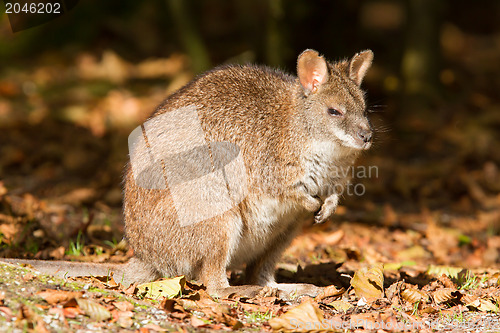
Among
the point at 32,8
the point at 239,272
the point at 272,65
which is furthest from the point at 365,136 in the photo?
the point at 32,8

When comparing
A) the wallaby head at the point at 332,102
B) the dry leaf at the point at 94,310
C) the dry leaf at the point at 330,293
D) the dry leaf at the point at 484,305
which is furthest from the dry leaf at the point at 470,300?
the dry leaf at the point at 94,310

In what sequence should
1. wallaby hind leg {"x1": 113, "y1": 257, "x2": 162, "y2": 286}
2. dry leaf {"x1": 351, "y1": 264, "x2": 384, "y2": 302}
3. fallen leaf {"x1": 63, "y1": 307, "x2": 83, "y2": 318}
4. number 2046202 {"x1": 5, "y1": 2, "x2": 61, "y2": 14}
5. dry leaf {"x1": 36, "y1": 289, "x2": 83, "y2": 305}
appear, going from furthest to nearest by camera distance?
1. number 2046202 {"x1": 5, "y1": 2, "x2": 61, "y2": 14}
2. wallaby hind leg {"x1": 113, "y1": 257, "x2": 162, "y2": 286}
3. dry leaf {"x1": 351, "y1": 264, "x2": 384, "y2": 302}
4. dry leaf {"x1": 36, "y1": 289, "x2": 83, "y2": 305}
5. fallen leaf {"x1": 63, "y1": 307, "x2": 83, "y2": 318}

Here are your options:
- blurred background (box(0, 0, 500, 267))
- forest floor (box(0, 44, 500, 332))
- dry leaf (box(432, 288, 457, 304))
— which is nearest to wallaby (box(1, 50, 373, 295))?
forest floor (box(0, 44, 500, 332))

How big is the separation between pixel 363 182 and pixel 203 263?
421 cm

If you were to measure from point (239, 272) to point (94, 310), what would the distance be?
90.4 inches

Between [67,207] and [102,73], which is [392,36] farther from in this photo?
[67,207]

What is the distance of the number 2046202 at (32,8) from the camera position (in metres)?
8.12

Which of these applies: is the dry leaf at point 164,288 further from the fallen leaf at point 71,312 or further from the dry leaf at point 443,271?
the dry leaf at point 443,271

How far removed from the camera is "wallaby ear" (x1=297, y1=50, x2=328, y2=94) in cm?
464

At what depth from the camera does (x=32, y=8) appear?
8.71 metres

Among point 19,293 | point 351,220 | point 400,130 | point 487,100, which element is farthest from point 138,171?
point 487,100

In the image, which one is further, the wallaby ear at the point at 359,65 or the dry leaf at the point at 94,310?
the wallaby ear at the point at 359,65

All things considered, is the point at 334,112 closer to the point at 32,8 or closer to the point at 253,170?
the point at 253,170

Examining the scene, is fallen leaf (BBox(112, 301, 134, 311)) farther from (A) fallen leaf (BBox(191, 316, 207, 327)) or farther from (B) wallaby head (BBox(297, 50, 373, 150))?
(B) wallaby head (BBox(297, 50, 373, 150))
